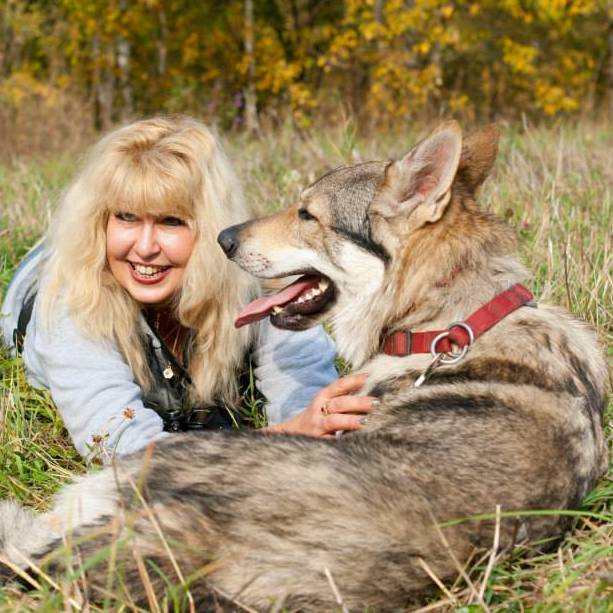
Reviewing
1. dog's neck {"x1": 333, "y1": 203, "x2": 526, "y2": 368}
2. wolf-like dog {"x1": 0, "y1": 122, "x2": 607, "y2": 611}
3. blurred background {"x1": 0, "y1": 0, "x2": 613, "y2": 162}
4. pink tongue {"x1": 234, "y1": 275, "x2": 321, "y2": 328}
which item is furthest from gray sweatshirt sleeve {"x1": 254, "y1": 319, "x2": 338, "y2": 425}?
blurred background {"x1": 0, "y1": 0, "x2": 613, "y2": 162}

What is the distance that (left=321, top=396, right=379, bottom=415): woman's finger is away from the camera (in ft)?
8.39

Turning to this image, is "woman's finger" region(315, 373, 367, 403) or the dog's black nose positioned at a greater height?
the dog's black nose

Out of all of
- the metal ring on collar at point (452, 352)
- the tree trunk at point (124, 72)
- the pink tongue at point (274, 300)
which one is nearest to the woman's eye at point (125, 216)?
the pink tongue at point (274, 300)

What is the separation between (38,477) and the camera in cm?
298

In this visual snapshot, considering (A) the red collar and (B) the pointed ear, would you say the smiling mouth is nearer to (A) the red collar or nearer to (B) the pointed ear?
(B) the pointed ear

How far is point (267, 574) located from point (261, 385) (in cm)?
197

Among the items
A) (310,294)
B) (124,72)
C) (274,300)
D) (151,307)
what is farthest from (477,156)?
(124,72)

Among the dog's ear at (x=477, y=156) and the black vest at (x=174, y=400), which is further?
the black vest at (x=174, y=400)

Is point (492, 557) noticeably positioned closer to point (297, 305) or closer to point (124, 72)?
point (297, 305)

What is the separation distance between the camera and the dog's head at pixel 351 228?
2.74 m

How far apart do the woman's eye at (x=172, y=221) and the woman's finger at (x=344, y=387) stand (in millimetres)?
1031

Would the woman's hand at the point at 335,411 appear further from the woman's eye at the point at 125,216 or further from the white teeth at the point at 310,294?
the woman's eye at the point at 125,216

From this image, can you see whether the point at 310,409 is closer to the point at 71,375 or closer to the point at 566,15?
the point at 71,375

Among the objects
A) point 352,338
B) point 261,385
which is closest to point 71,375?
point 261,385
